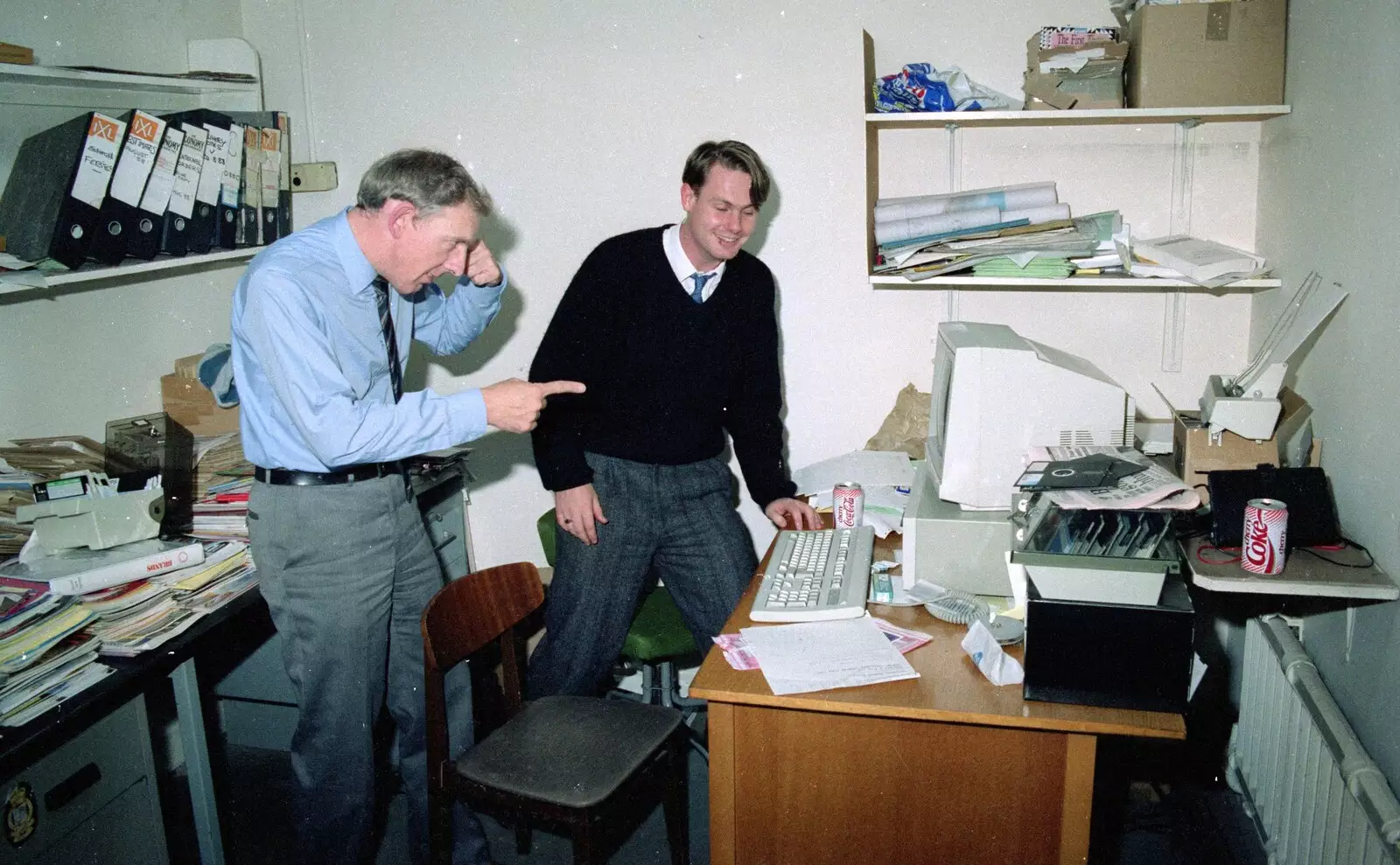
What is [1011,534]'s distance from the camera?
6.39 ft

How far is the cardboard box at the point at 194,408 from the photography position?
2781mm

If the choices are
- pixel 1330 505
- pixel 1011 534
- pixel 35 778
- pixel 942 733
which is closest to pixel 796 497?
pixel 1011 534

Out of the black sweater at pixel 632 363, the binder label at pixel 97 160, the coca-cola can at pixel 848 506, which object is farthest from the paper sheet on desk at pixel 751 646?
the binder label at pixel 97 160

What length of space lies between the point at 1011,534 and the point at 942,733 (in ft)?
1.42

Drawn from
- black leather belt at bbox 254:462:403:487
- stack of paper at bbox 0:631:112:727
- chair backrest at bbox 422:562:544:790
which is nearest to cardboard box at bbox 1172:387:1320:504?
chair backrest at bbox 422:562:544:790

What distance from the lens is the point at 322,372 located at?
6.16 ft

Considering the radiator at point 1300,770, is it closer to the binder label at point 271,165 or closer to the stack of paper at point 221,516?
the stack of paper at point 221,516

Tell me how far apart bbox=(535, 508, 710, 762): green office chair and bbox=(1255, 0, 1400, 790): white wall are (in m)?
1.46

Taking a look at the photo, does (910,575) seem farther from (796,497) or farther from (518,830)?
(518,830)

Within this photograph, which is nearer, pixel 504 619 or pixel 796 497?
pixel 504 619

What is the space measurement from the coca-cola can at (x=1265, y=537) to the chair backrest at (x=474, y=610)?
1466 millimetres

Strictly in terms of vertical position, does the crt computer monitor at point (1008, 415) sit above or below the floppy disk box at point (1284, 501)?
above

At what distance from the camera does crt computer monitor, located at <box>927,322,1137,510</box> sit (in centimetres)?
202

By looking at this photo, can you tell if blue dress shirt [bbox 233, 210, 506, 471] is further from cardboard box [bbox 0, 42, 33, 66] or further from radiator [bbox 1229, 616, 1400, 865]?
radiator [bbox 1229, 616, 1400, 865]
